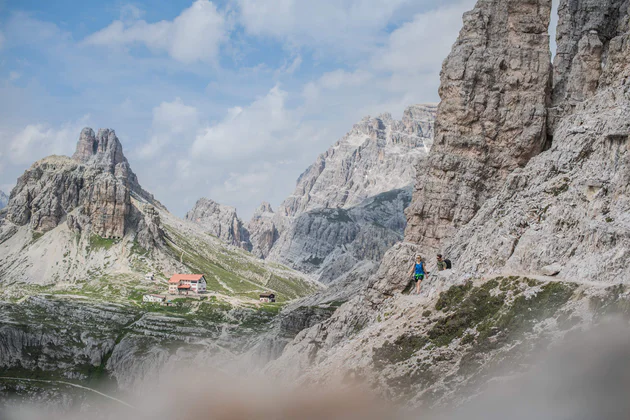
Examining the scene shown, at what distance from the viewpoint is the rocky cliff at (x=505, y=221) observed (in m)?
41.0

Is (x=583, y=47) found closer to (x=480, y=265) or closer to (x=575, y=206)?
(x=575, y=206)

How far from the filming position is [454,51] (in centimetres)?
8575

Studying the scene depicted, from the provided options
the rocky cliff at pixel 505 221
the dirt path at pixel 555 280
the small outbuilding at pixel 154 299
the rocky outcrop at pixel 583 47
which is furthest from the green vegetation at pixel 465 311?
the small outbuilding at pixel 154 299

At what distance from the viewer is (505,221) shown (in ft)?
181

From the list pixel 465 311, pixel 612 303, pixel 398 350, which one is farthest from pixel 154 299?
pixel 612 303

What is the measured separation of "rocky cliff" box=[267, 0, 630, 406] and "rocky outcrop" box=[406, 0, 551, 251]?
164 mm

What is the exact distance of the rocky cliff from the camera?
4097cm

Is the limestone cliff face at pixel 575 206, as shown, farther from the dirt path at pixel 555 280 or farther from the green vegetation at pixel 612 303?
the green vegetation at pixel 612 303

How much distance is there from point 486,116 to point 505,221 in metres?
30.5

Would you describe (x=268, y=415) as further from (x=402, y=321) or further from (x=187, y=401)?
(x=187, y=401)

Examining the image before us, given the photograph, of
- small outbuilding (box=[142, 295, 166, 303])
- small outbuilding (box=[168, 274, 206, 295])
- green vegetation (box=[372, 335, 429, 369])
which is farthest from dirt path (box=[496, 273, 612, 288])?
small outbuilding (box=[168, 274, 206, 295])

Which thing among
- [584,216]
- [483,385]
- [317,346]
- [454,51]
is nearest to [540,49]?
[454,51]

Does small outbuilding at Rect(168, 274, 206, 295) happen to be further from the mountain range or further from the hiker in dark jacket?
the hiker in dark jacket

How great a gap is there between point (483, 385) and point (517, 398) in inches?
165
